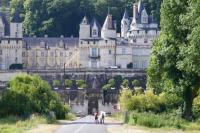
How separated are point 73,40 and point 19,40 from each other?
11361 mm

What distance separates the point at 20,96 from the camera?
185ft

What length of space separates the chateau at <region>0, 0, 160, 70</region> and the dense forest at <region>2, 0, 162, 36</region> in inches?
480

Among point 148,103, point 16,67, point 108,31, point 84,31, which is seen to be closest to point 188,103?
point 148,103

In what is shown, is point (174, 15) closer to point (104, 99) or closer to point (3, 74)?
point (104, 99)

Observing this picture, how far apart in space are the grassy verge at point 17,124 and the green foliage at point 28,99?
10.2ft

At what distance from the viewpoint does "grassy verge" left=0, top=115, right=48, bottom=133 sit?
40.4m

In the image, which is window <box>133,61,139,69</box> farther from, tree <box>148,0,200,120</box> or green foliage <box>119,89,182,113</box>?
tree <box>148,0,200,120</box>

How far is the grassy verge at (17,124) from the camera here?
4038 cm

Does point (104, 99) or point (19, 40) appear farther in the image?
point (19, 40)

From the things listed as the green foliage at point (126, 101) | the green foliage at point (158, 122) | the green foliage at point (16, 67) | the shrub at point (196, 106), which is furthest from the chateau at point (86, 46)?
the green foliage at point (158, 122)

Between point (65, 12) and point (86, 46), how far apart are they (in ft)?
76.5

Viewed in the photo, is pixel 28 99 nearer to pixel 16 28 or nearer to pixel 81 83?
pixel 81 83

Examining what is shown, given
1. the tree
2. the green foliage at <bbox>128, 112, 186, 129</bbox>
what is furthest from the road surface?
the tree

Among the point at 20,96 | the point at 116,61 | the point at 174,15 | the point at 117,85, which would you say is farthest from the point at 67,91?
the point at 174,15
